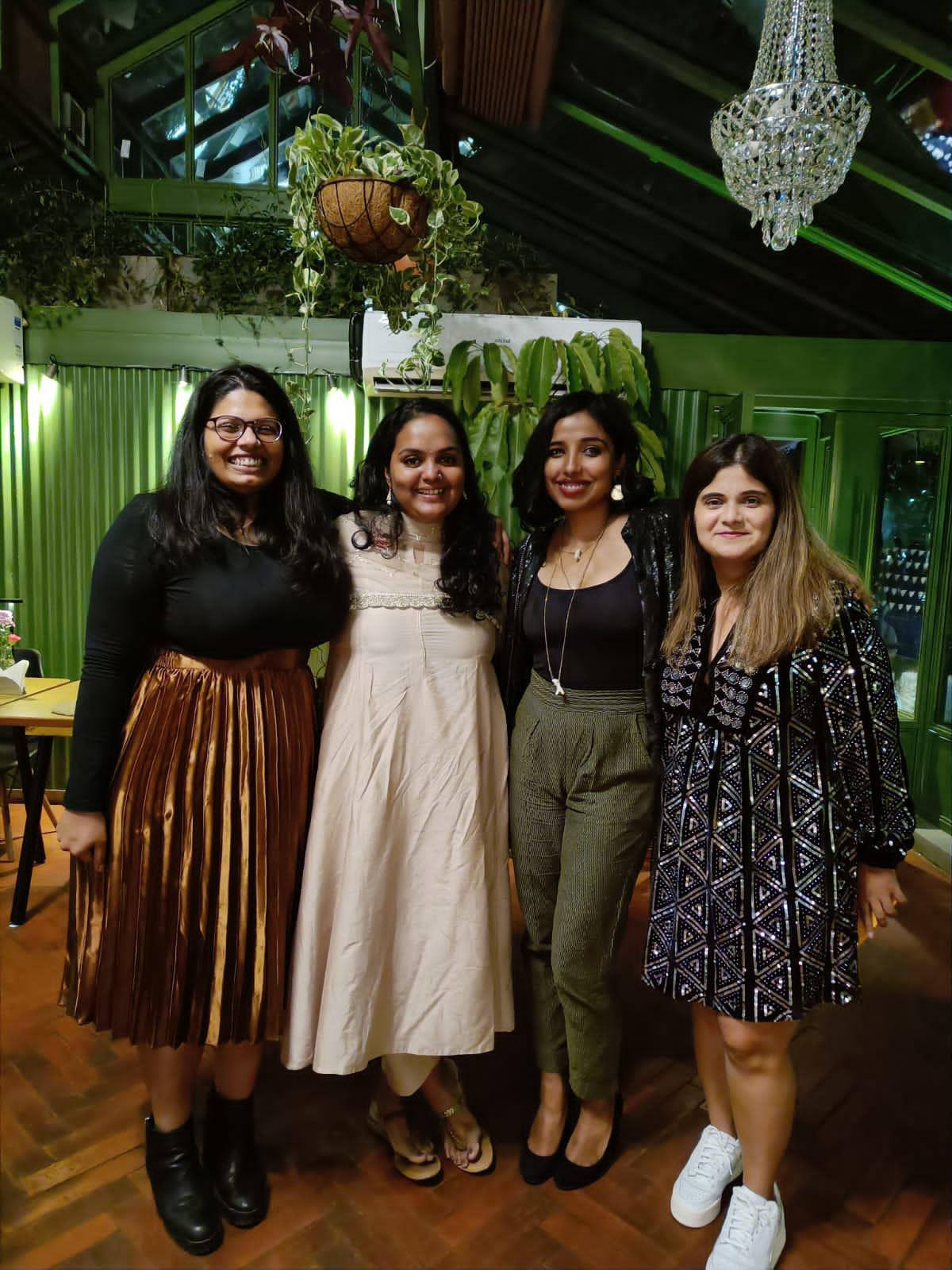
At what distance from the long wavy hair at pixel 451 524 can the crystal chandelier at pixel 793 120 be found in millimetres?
1469

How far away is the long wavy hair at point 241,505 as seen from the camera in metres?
1.42

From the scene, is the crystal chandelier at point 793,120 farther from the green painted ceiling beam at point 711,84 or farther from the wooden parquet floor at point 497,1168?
the wooden parquet floor at point 497,1168

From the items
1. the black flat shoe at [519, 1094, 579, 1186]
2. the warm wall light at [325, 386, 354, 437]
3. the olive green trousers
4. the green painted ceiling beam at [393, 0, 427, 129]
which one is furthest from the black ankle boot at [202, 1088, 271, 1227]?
the warm wall light at [325, 386, 354, 437]

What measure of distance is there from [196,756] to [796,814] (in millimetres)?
1136

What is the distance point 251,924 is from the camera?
59.2 inches

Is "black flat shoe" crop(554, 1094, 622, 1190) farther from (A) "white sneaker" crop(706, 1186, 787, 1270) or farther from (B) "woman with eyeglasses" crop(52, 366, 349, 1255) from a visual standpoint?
(B) "woman with eyeglasses" crop(52, 366, 349, 1255)

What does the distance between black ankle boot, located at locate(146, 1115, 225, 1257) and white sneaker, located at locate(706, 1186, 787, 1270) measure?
100 centimetres

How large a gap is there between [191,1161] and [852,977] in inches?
54.9

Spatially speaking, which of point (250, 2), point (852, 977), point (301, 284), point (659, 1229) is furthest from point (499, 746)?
point (250, 2)

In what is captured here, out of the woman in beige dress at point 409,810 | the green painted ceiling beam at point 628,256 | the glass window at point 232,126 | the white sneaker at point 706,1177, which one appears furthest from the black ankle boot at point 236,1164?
the glass window at point 232,126

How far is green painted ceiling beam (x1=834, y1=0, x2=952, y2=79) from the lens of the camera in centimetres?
254

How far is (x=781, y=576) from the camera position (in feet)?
4.47

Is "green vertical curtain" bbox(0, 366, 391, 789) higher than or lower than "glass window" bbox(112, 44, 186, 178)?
lower

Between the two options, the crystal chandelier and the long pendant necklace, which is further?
the crystal chandelier
